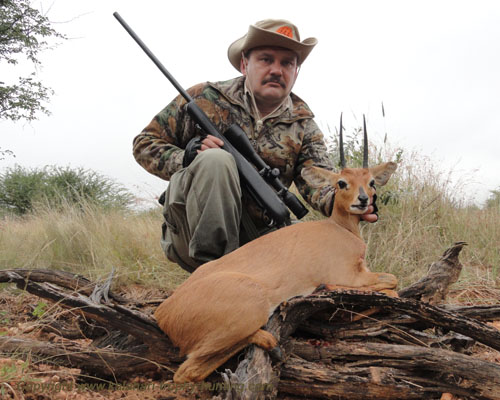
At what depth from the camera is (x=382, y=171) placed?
3.67m

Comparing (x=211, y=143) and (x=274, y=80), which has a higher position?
(x=274, y=80)

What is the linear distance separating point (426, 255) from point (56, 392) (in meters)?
5.41

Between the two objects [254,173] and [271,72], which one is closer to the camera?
[254,173]

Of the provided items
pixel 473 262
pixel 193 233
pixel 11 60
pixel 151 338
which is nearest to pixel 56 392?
pixel 151 338

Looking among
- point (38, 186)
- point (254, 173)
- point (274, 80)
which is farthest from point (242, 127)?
point (38, 186)

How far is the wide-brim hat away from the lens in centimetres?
450

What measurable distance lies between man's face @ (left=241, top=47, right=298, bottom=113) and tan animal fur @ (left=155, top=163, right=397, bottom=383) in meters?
1.45

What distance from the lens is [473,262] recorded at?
650 cm

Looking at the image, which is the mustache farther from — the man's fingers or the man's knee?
the man's knee

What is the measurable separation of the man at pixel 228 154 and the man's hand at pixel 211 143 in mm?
10

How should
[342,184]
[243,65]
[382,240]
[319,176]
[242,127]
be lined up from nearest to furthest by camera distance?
[342,184], [319,176], [242,127], [243,65], [382,240]

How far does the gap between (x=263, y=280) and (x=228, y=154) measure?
5.39 ft

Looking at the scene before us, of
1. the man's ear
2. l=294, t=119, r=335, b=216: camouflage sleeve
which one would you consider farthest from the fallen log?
the man's ear

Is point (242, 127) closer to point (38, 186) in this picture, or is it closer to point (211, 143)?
point (211, 143)
